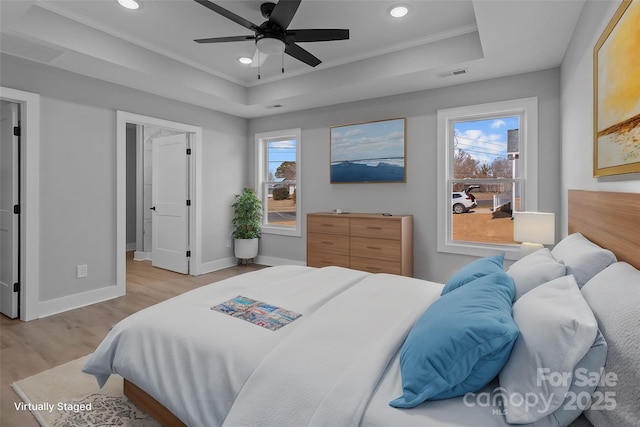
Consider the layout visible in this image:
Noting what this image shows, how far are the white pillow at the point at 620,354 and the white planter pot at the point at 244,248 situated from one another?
4.81m

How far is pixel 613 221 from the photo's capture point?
1507mm

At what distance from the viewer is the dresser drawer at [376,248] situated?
153 inches

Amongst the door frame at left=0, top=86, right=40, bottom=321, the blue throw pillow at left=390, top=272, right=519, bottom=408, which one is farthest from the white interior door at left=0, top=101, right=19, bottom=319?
the blue throw pillow at left=390, top=272, right=519, bottom=408

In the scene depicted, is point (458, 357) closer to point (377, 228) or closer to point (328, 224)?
point (377, 228)

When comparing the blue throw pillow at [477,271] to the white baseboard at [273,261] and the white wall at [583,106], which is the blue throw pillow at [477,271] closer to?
the white wall at [583,106]

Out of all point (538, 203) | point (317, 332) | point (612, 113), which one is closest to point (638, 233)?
point (612, 113)

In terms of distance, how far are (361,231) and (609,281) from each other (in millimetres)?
3009

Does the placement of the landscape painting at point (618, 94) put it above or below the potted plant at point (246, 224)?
above

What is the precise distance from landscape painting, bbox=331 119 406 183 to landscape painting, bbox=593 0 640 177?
252cm

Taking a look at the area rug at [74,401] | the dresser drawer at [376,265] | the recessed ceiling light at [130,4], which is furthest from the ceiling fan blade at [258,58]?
the area rug at [74,401]

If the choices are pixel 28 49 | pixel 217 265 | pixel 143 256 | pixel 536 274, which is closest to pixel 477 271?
pixel 536 274

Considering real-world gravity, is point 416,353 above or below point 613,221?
below

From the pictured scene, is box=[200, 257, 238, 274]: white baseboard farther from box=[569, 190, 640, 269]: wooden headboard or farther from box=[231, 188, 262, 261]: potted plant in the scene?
box=[569, 190, 640, 269]: wooden headboard

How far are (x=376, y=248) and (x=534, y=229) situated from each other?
5.49 ft
